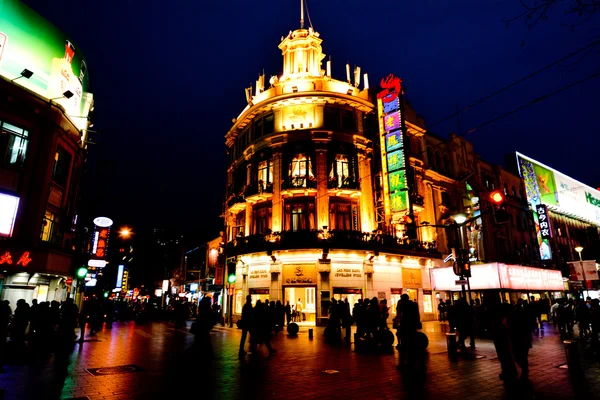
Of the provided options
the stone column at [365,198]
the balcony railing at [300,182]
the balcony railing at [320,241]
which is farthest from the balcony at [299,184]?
the stone column at [365,198]

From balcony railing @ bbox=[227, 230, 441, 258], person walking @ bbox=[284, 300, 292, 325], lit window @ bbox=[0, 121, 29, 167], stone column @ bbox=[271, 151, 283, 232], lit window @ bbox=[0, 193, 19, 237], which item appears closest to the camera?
lit window @ bbox=[0, 193, 19, 237]

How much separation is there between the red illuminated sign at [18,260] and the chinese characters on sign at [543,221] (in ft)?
165

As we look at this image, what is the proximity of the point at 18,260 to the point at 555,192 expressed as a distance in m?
60.4

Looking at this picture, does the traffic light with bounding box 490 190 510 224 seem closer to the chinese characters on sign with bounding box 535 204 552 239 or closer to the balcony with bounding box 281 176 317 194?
the balcony with bounding box 281 176 317 194

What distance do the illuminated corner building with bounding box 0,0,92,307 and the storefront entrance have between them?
565 inches

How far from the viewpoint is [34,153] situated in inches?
743

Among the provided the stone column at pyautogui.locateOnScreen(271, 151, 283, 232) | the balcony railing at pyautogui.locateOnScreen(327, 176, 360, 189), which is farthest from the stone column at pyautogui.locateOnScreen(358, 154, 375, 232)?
the stone column at pyautogui.locateOnScreen(271, 151, 283, 232)

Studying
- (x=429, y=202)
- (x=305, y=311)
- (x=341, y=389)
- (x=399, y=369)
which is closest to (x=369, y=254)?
(x=305, y=311)

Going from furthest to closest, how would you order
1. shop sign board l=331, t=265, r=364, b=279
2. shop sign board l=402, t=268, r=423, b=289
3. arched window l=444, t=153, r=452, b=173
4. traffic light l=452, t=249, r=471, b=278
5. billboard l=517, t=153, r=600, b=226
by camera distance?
1. billboard l=517, t=153, r=600, b=226
2. arched window l=444, t=153, r=452, b=173
3. shop sign board l=402, t=268, r=423, b=289
4. shop sign board l=331, t=265, r=364, b=279
5. traffic light l=452, t=249, r=471, b=278

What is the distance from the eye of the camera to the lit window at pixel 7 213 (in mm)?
16453

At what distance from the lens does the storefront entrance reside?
25.5 metres

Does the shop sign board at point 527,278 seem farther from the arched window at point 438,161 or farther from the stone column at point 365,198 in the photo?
the arched window at point 438,161

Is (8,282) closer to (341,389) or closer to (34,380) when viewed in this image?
(34,380)

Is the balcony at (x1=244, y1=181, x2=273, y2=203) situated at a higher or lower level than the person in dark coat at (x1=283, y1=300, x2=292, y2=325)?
higher
